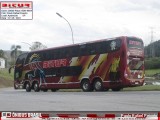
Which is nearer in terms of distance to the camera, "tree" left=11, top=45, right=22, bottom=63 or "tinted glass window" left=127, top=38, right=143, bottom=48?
"tinted glass window" left=127, top=38, right=143, bottom=48

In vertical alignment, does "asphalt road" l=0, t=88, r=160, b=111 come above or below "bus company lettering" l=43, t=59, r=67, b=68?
below

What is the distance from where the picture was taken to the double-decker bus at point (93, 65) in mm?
26344

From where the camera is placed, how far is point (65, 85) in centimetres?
3091

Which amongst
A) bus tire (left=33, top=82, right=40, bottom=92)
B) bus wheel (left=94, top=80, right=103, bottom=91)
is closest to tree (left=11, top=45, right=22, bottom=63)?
bus tire (left=33, top=82, right=40, bottom=92)

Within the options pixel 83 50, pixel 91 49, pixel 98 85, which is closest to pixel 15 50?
pixel 83 50

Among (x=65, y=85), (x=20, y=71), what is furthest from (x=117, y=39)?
(x=20, y=71)

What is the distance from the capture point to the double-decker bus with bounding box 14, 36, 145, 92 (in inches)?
1037

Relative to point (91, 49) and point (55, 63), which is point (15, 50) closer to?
point (55, 63)

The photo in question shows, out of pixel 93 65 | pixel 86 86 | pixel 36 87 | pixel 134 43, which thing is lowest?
pixel 36 87

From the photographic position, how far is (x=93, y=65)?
27.9 meters

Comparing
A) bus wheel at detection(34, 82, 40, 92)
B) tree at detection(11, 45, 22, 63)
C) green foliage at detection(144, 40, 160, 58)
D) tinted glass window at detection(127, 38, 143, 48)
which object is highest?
tree at detection(11, 45, 22, 63)

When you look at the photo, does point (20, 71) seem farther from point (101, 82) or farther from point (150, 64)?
point (150, 64)

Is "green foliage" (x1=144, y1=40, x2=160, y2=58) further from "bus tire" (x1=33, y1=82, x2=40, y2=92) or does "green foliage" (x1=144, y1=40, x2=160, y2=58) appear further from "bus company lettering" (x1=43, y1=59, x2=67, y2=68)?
"bus company lettering" (x1=43, y1=59, x2=67, y2=68)

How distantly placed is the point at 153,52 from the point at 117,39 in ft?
181
